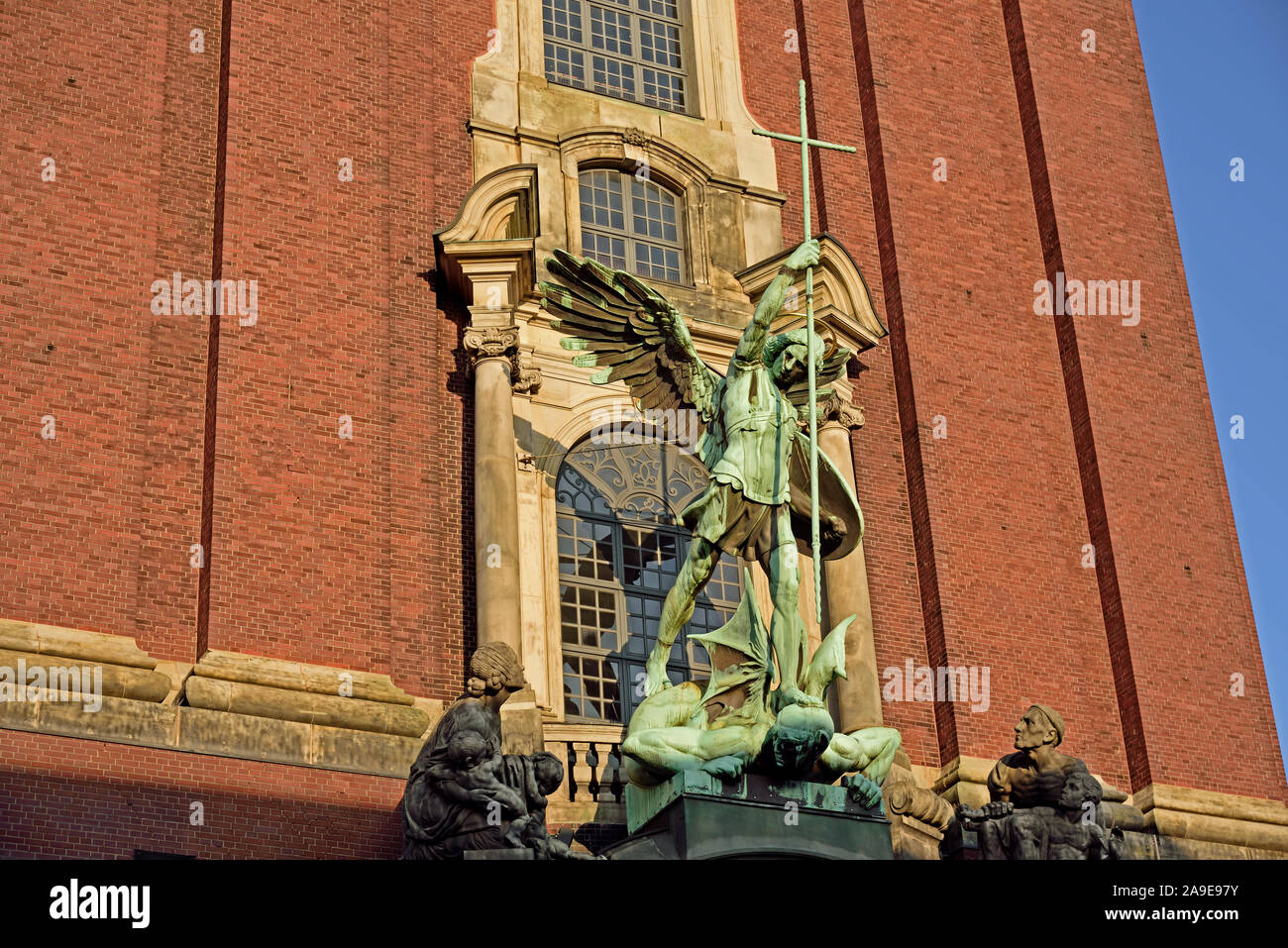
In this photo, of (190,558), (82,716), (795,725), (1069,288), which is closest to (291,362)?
(190,558)

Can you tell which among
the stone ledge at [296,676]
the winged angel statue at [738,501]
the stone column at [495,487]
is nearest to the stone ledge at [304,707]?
the stone ledge at [296,676]

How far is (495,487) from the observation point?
1875cm

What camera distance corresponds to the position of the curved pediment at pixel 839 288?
21.0 m

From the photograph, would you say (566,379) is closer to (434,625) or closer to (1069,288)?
(434,625)

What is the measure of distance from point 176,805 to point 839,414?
768cm

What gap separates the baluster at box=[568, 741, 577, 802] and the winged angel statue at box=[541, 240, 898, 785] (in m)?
1.50

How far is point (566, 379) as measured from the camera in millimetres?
20203

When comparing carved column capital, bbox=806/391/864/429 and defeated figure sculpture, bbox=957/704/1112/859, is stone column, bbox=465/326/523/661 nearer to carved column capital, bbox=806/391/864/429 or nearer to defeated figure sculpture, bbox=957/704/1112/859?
carved column capital, bbox=806/391/864/429

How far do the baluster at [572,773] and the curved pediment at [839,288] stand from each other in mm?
5262

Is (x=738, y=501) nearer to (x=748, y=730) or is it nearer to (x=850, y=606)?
(x=748, y=730)

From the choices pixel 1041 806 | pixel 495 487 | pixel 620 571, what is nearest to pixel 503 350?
pixel 495 487

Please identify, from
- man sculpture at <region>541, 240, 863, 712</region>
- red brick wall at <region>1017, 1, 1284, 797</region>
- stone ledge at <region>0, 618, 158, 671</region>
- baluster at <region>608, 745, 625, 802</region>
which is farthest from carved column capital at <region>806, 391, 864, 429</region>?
stone ledge at <region>0, 618, 158, 671</region>

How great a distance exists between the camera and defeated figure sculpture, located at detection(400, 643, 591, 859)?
49.0 ft

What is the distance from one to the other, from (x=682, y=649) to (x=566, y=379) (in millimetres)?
2772
